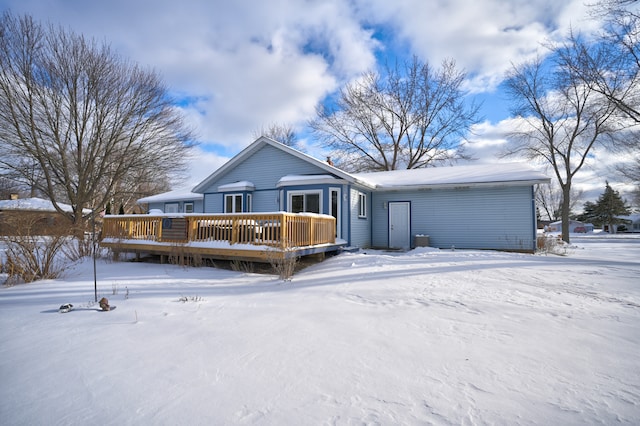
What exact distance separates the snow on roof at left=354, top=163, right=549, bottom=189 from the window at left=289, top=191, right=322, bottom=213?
187 cm

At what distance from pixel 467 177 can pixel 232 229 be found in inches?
376

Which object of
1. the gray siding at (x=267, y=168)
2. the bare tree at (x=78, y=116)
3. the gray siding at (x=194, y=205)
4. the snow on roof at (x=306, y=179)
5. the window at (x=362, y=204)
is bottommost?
the window at (x=362, y=204)

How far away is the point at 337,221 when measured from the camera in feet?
37.7

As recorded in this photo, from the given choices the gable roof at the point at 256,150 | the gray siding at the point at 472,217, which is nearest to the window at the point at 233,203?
the gable roof at the point at 256,150

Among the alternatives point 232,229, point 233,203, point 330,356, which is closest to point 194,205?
point 233,203

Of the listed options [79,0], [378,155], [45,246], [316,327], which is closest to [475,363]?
[316,327]

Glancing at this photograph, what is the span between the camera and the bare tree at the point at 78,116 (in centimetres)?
1530

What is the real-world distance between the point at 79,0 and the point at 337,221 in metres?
10.2

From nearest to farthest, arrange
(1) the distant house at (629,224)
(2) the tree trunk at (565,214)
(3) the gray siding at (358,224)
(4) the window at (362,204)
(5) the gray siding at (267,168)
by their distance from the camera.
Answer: (3) the gray siding at (358,224) < (4) the window at (362,204) < (5) the gray siding at (267,168) < (2) the tree trunk at (565,214) < (1) the distant house at (629,224)

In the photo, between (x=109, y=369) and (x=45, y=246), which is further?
(x=45, y=246)

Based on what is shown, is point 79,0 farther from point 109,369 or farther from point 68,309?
point 109,369

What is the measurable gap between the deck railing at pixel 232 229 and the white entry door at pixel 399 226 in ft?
13.0

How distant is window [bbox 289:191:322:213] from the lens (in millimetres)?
11820

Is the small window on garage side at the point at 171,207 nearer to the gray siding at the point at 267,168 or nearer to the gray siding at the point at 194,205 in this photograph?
the gray siding at the point at 194,205
